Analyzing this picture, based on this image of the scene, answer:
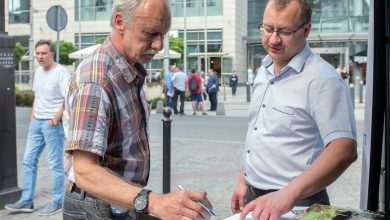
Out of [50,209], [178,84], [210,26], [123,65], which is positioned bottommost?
[50,209]

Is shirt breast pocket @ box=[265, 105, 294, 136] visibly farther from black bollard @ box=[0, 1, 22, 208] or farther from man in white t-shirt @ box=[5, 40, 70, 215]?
black bollard @ box=[0, 1, 22, 208]

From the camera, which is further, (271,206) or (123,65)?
(123,65)

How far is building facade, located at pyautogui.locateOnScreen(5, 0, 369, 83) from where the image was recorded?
141 ft

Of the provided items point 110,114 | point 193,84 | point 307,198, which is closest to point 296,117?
point 307,198

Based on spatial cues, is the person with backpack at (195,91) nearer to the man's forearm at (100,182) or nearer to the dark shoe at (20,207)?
the dark shoe at (20,207)

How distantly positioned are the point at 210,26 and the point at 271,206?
166 feet

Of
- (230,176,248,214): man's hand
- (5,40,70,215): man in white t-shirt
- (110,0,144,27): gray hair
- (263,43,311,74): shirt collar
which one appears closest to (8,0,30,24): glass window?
(5,40,70,215): man in white t-shirt

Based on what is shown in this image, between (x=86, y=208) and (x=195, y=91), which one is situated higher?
(x=195, y=91)

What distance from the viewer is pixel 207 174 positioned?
821 cm

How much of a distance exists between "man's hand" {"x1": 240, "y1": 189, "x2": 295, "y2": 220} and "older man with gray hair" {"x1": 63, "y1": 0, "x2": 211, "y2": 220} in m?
0.25

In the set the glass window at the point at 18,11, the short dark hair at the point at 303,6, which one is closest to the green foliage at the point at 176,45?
the glass window at the point at 18,11

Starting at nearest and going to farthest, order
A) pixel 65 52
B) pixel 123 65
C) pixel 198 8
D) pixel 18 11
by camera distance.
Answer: pixel 123 65
pixel 65 52
pixel 198 8
pixel 18 11

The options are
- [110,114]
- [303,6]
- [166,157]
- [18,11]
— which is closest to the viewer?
[110,114]

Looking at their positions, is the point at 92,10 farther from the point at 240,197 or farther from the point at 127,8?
the point at 127,8
